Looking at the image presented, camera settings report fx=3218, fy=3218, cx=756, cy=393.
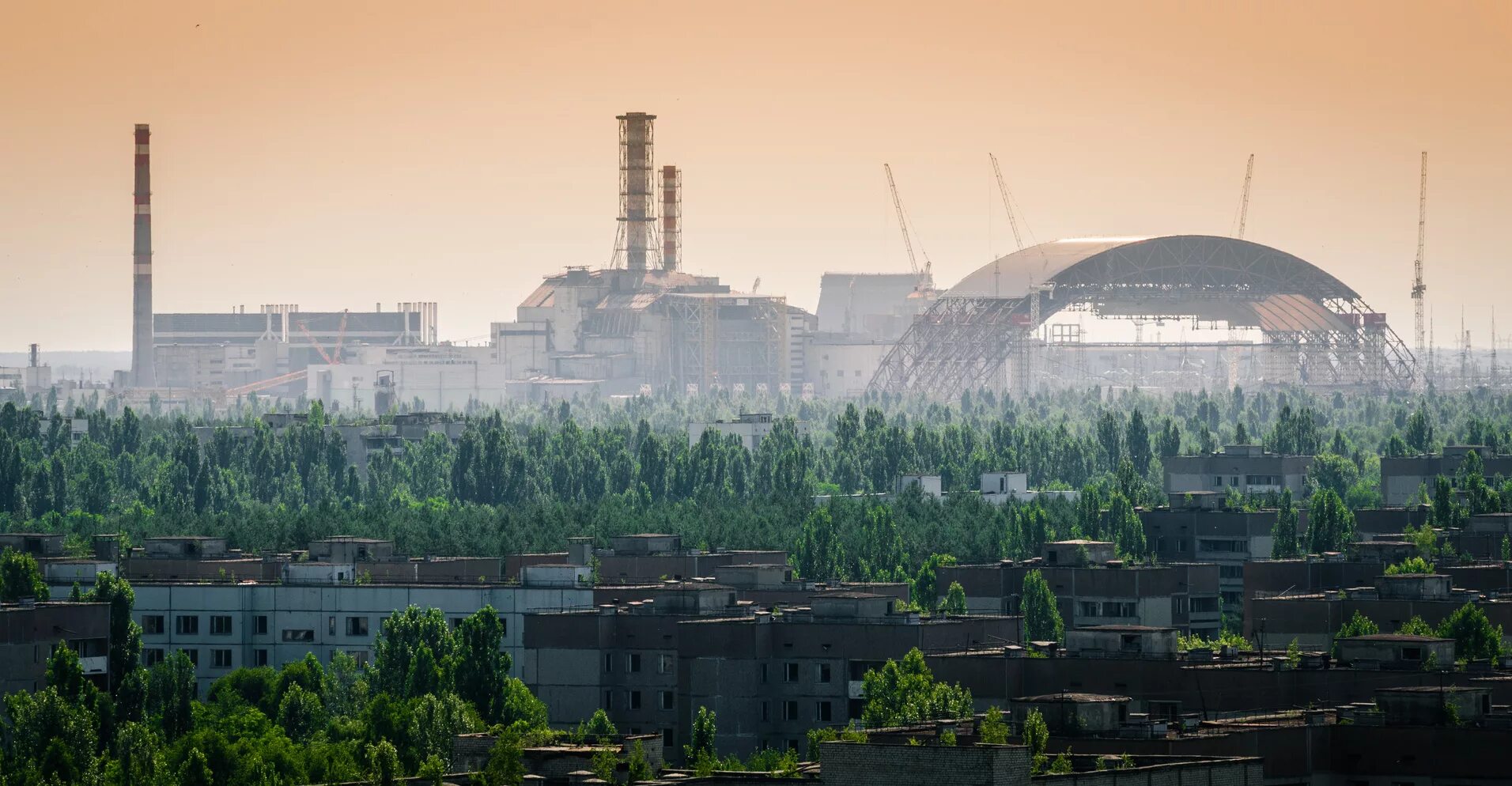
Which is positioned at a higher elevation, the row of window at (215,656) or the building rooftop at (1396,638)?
the building rooftop at (1396,638)

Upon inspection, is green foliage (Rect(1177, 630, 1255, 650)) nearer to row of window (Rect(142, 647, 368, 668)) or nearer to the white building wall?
the white building wall

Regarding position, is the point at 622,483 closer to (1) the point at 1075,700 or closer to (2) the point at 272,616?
(2) the point at 272,616

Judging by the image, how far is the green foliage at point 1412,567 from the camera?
237ft

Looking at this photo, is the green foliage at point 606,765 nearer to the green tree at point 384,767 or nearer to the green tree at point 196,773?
the green tree at point 384,767

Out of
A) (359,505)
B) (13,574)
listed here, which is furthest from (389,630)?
(359,505)

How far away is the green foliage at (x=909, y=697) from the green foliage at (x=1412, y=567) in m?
18.7

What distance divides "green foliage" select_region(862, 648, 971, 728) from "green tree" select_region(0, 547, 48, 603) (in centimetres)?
2177

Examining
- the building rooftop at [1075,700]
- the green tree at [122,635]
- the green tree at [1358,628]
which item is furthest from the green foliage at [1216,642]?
the green tree at [122,635]

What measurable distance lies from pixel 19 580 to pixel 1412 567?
31347 mm

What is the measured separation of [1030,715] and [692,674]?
19.0m

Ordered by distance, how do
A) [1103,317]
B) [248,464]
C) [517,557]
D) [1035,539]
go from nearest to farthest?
[517,557]
[1035,539]
[248,464]
[1103,317]

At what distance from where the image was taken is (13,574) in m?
70.4

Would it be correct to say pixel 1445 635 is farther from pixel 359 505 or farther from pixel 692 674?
pixel 359 505

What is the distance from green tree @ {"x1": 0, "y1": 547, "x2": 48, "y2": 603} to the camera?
228 ft
